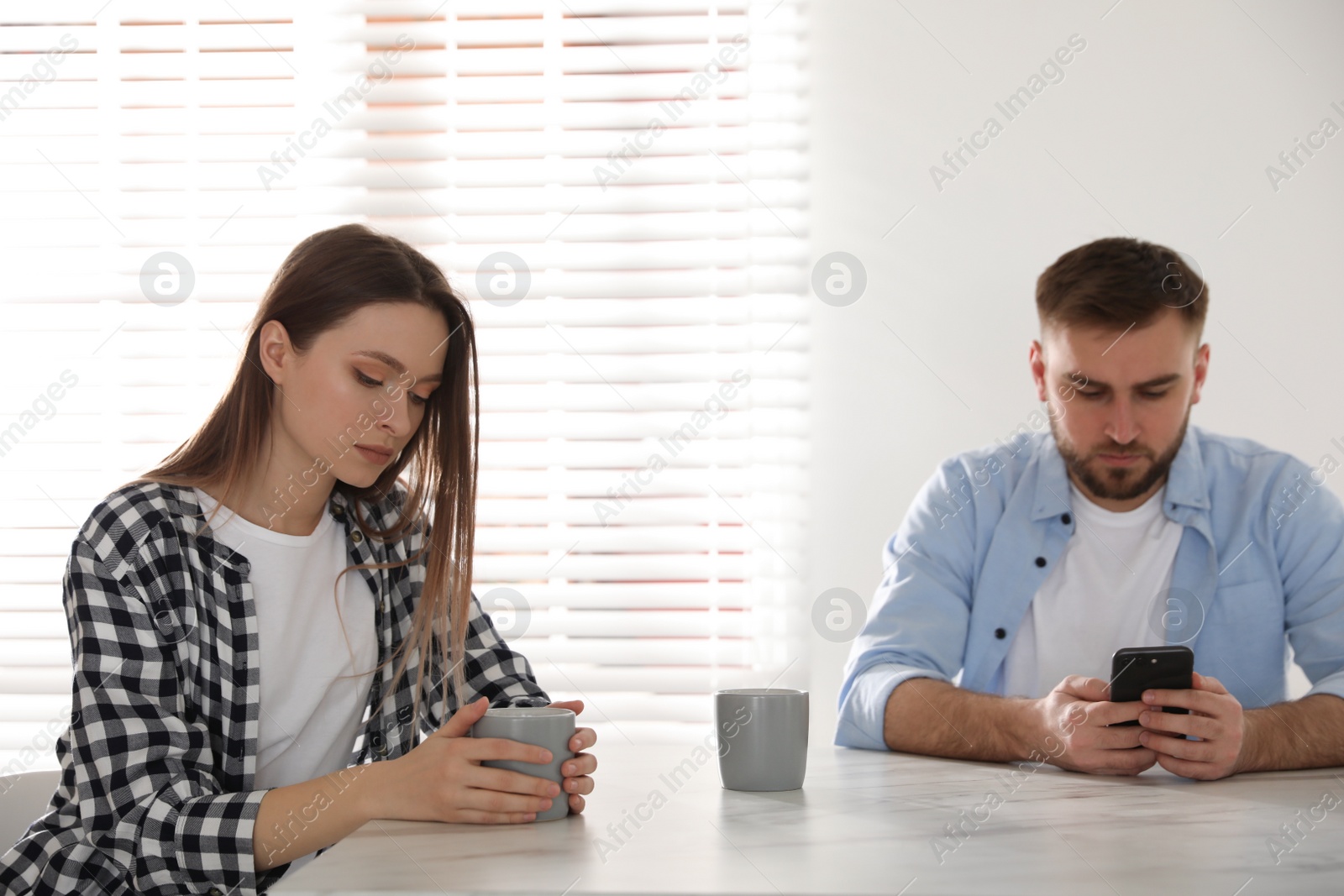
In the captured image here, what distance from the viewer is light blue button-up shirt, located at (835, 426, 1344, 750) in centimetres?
153

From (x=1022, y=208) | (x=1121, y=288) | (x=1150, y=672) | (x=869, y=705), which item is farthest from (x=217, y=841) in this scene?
(x=1022, y=208)

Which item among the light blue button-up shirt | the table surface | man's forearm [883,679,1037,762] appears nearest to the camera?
the table surface

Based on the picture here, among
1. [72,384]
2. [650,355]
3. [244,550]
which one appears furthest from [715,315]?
[72,384]

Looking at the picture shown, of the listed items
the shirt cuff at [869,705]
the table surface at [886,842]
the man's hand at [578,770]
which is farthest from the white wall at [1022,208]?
the man's hand at [578,770]

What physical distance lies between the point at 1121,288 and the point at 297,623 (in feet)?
4.22

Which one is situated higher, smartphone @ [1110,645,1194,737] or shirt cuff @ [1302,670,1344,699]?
smartphone @ [1110,645,1194,737]

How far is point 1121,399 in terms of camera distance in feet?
5.34

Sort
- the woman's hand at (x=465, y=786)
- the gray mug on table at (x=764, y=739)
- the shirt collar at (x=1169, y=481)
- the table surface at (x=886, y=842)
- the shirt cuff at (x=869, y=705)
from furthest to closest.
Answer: the shirt collar at (x=1169, y=481) < the shirt cuff at (x=869, y=705) < the gray mug on table at (x=764, y=739) < the woman's hand at (x=465, y=786) < the table surface at (x=886, y=842)

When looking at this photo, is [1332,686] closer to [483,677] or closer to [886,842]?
[886,842]

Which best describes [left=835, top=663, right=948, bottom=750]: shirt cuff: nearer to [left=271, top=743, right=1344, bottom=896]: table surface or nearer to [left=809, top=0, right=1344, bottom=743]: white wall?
[left=271, top=743, right=1344, bottom=896]: table surface

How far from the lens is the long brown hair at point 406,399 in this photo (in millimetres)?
1319

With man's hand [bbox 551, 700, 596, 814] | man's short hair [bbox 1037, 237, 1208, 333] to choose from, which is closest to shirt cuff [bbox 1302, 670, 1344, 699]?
man's short hair [bbox 1037, 237, 1208, 333]

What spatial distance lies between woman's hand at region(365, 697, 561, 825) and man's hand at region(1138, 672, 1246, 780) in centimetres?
62

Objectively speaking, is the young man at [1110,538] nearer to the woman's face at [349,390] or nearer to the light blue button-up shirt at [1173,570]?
the light blue button-up shirt at [1173,570]
